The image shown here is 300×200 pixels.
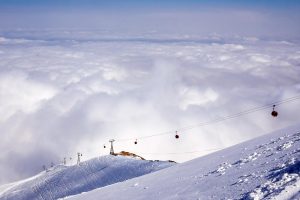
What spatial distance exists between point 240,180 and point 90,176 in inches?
1311

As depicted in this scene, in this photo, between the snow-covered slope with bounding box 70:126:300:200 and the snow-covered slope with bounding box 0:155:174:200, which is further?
the snow-covered slope with bounding box 0:155:174:200

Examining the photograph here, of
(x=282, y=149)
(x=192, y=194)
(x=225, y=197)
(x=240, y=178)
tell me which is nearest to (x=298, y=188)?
(x=225, y=197)

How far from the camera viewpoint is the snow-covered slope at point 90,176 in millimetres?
40938

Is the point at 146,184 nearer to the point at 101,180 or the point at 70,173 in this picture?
the point at 101,180

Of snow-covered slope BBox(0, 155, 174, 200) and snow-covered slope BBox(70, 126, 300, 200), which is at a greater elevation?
snow-covered slope BBox(0, 155, 174, 200)

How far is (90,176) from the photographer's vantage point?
145ft

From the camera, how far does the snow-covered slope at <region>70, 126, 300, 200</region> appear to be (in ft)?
37.5

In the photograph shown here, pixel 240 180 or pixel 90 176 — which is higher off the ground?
pixel 90 176

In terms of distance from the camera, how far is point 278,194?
10.4 meters

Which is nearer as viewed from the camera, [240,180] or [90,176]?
[240,180]

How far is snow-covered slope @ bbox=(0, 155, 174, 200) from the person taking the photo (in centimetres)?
4094

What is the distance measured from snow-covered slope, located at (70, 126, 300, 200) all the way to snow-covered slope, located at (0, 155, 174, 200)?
2057 cm

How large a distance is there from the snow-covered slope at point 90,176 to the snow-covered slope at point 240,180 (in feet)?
67.5

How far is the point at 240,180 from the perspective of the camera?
13523mm
